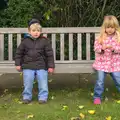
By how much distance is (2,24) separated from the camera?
10445 mm

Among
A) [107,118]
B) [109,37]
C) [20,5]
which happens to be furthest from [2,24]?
[107,118]

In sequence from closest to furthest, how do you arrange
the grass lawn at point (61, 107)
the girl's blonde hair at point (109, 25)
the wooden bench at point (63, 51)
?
the grass lawn at point (61, 107), the girl's blonde hair at point (109, 25), the wooden bench at point (63, 51)

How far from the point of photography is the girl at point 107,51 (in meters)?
5.95

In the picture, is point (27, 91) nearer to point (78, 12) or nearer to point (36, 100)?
point (36, 100)

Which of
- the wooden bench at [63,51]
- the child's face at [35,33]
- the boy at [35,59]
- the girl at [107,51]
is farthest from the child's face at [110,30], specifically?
the child's face at [35,33]

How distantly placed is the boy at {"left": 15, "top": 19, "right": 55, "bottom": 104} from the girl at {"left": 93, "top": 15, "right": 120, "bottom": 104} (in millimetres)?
718

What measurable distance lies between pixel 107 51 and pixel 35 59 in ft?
3.55

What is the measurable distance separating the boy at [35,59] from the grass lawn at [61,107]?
0.23 meters

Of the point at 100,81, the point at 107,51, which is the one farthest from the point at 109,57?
the point at 100,81

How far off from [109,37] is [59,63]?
97cm

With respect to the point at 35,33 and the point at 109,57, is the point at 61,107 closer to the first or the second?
the point at 109,57

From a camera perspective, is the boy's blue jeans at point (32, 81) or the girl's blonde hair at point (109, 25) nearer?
the girl's blonde hair at point (109, 25)

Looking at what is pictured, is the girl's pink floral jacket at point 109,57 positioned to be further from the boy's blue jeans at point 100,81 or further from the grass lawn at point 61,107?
the grass lawn at point 61,107

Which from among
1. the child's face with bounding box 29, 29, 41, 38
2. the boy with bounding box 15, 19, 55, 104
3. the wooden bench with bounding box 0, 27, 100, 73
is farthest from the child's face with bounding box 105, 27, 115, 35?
the child's face with bounding box 29, 29, 41, 38
